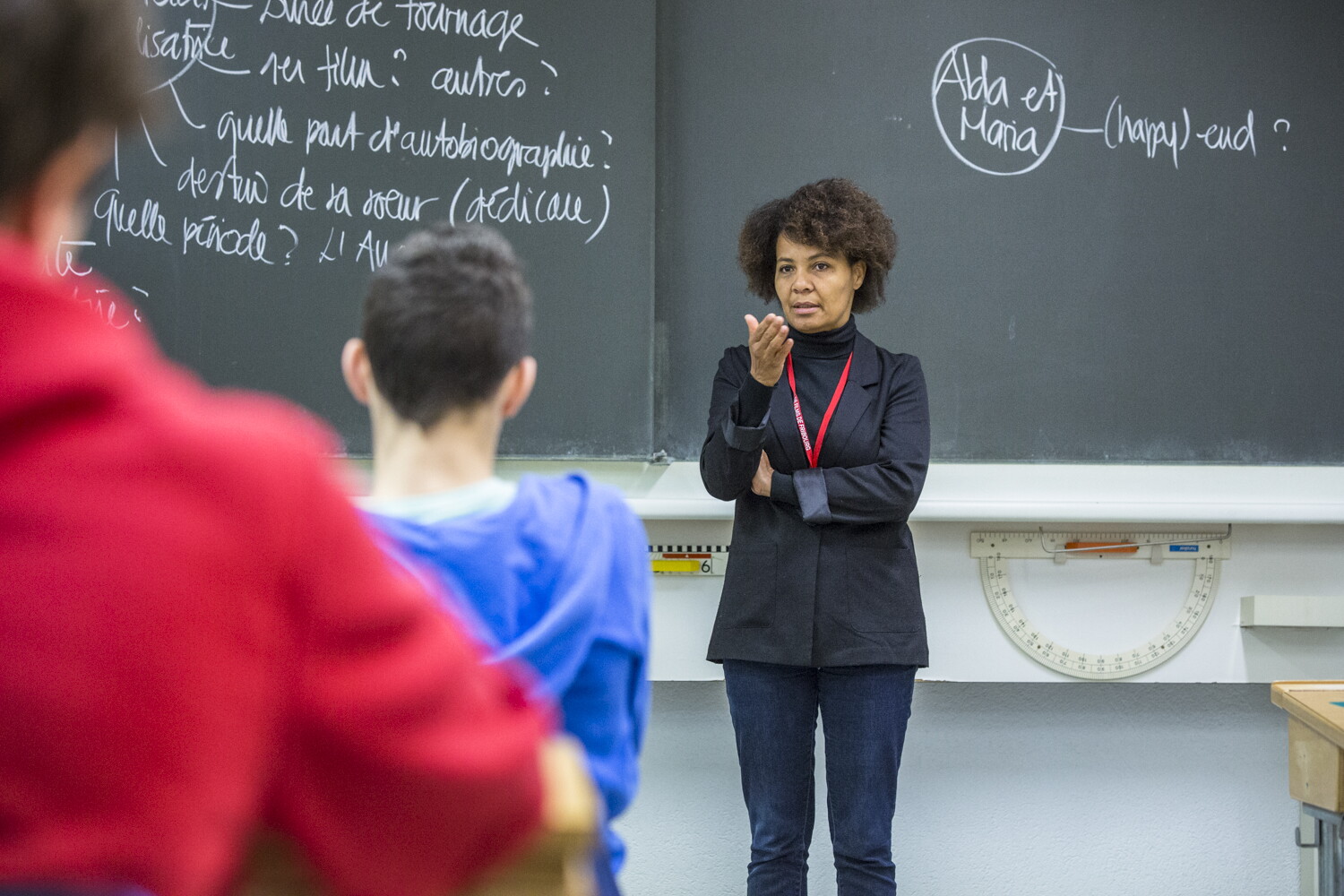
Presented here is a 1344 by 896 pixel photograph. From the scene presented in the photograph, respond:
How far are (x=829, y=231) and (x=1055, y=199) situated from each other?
677mm

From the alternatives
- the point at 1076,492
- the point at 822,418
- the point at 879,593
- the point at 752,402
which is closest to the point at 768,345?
the point at 752,402

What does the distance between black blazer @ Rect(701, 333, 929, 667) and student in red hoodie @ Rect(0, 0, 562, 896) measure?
5.10ft

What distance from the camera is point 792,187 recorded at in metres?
2.48

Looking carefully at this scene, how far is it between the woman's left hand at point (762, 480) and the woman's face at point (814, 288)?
0.30m

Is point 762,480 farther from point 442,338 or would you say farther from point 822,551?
point 442,338

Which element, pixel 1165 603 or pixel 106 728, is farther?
pixel 1165 603

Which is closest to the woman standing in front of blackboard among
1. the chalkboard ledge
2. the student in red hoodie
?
the chalkboard ledge

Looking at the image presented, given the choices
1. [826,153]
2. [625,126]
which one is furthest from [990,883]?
Answer: [625,126]

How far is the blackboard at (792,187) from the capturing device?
2.38 metres

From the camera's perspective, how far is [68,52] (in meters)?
0.44

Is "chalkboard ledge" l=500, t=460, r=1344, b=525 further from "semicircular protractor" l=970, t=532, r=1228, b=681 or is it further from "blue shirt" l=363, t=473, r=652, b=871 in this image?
"blue shirt" l=363, t=473, r=652, b=871

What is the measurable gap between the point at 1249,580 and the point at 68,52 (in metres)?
2.67

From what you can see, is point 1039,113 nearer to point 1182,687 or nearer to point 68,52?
point 1182,687

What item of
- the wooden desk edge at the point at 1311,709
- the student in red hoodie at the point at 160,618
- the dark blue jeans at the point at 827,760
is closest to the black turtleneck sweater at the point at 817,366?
the dark blue jeans at the point at 827,760
